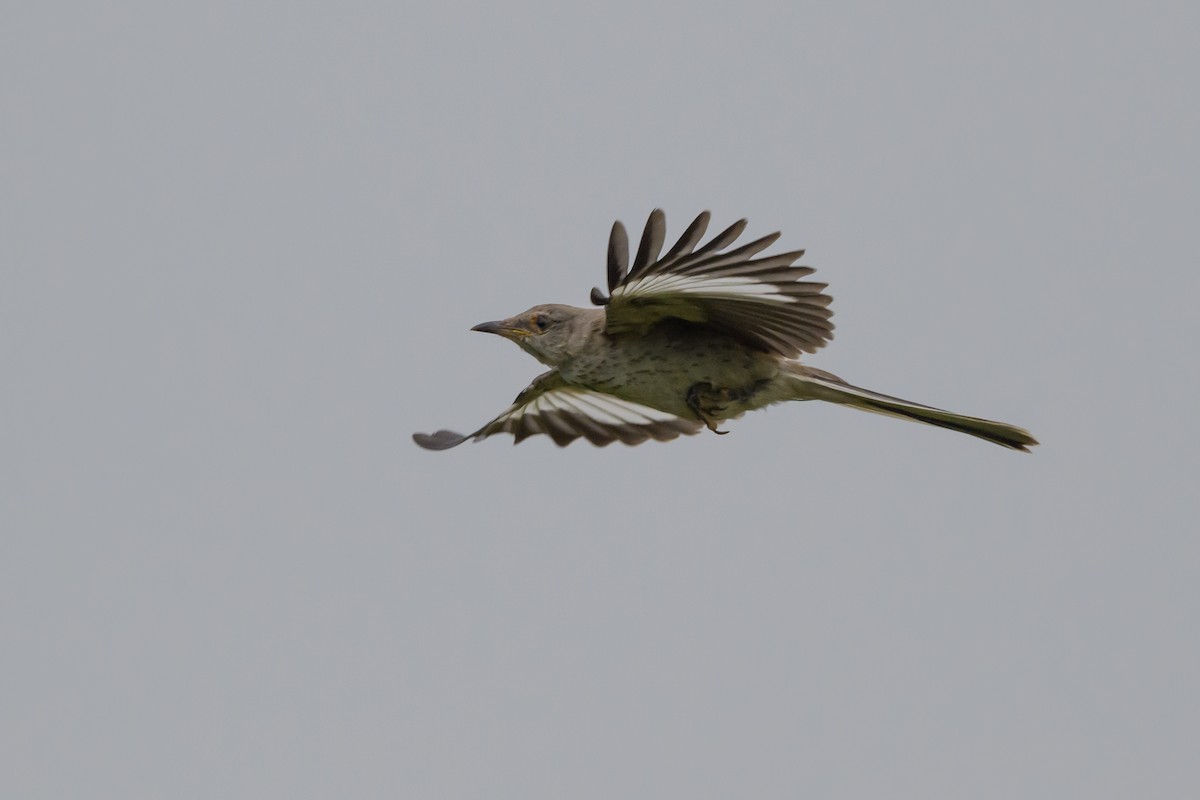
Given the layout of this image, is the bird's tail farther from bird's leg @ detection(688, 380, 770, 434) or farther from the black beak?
the black beak

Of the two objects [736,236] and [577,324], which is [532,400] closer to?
[577,324]

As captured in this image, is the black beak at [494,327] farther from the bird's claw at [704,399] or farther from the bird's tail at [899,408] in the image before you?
the bird's tail at [899,408]

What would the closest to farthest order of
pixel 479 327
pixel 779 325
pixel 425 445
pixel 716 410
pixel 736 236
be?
pixel 736 236 → pixel 779 325 → pixel 716 410 → pixel 479 327 → pixel 425 445

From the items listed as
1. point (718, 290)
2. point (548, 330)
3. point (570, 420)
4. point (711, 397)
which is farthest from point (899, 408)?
point (570, 420)

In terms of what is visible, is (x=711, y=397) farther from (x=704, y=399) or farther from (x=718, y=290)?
(x=718, y=290)

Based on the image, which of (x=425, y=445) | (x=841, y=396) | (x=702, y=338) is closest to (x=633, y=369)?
(x=702, y=338)

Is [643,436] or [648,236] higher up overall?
[648,236]

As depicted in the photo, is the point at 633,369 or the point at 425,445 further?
the point at 425,445

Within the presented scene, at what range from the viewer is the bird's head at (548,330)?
27.4 ft

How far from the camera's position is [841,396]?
810 centimetres

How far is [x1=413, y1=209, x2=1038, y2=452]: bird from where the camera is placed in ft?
23.3

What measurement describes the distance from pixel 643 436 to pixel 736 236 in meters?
2.68

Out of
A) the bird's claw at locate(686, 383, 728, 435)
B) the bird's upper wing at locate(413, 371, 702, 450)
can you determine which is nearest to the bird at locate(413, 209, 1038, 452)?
the bird's claw at locate(686, 383, 728, 435)

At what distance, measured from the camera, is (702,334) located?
809cm
